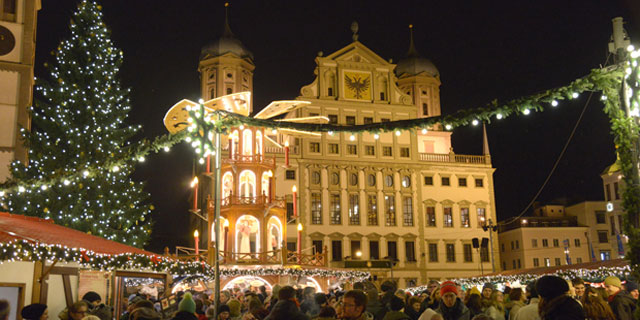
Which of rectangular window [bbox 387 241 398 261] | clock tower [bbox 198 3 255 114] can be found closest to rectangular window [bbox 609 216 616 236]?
rectangular window [bbox 387 241 398 261]

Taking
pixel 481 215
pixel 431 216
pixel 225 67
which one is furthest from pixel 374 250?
pixel 225 67

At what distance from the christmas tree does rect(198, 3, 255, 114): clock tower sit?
22502 mm

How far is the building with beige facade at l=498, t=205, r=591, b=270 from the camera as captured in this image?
187 ft

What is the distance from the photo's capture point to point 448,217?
50.8 metres

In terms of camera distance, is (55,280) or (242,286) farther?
(242,286)

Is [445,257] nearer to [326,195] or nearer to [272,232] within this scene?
[326,195]

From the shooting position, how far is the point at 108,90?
25969mm

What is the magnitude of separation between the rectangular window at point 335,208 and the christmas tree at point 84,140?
2267cm

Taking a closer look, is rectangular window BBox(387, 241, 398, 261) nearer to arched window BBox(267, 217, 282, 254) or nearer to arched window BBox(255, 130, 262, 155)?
arched window BBox(267, 217, 282, 254)

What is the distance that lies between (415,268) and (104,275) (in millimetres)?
36229

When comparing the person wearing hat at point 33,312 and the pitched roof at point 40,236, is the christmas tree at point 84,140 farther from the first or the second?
the person wearing hat at point 33,312

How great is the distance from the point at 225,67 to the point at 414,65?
677 inches

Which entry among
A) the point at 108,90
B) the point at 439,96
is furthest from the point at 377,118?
the point at 108,90

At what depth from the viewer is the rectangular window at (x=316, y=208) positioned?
155ft
